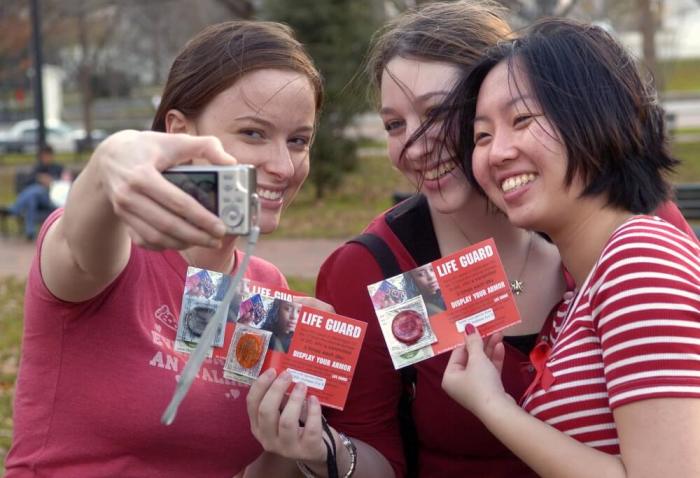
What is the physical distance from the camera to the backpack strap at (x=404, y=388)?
8.21ft

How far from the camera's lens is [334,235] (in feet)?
40.5

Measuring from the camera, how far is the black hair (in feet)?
6.76

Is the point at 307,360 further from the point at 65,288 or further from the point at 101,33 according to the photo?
the point at 101,33

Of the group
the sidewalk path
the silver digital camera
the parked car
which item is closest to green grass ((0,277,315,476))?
the sidewalk path

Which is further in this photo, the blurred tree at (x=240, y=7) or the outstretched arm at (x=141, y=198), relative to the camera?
the blurred tree at (x=240, y=7)

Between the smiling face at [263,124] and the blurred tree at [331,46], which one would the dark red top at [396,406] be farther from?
the blurred tree at [331,46]

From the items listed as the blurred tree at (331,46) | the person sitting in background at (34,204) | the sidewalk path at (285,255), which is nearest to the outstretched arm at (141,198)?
the sidewalk path at (285,255)

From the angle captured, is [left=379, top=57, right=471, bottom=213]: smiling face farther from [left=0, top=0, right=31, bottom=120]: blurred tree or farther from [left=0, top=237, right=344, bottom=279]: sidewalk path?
[left=0, top=0, right=31, bottom=120]: blurred tree

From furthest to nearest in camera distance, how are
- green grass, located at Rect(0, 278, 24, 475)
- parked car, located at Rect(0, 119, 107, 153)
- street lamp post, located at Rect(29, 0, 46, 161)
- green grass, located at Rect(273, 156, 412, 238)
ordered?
parked car, located at Rect(0, 119, 107, 153) → street lamp post, located at Rect(29, 0, 46, 161) → green grass, located at Rect(273, 156, 412, 238) → green grass, located at Rect(0, 278, 24, 475)

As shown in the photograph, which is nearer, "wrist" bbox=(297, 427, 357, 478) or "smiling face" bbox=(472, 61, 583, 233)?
"smiling face" bbox=(472, 61, 583, 233)

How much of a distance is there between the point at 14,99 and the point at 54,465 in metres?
47.9

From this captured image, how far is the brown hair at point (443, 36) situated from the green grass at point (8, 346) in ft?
11.2

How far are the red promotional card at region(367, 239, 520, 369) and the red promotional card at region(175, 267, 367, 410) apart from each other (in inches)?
4.3

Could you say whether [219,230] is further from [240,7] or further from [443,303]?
[240,7]
